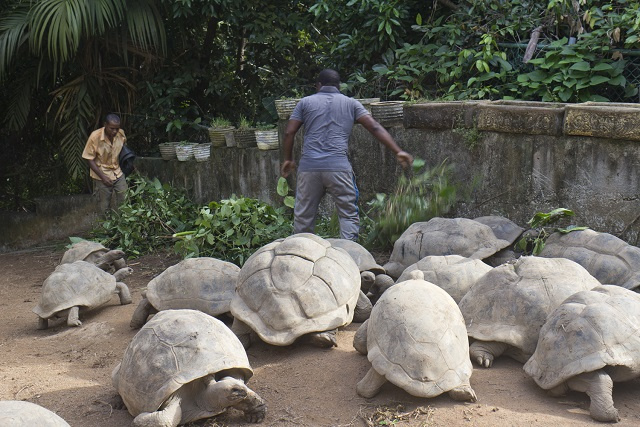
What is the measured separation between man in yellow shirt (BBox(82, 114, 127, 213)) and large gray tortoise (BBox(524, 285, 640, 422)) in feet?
24.6

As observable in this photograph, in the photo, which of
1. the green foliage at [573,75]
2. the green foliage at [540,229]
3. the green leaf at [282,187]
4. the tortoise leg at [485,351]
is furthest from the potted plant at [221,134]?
the tortoise leg at [485,351]

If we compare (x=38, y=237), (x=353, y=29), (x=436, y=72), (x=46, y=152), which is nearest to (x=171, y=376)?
(x=436, y=72)

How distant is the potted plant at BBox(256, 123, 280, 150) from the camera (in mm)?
10062

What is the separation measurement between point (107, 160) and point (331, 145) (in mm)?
4398

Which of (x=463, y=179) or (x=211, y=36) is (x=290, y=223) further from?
(x=211, y=36)

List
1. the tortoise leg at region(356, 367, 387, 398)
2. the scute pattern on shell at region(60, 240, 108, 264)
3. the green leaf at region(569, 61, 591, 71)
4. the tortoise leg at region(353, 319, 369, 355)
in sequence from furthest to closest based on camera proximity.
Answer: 1. the scute pattern on shell at region(60, 240, 108, 264)
2. the green leaf at region(569, 61, 591, 71)
3. the tortoise leg at region(353, 319, 369, 355)
4. the tortoise leg at region(356, 367, 387, 398)

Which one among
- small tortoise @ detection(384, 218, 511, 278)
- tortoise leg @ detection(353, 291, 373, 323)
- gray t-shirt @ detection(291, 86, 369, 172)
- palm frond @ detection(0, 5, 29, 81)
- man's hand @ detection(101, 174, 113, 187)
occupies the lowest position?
tortoise leg @ detection(353, 291, 373, 323)

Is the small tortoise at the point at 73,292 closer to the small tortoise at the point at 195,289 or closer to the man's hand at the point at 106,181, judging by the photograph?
the small tortoise at the point at 195,289

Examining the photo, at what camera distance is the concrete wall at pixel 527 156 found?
691 cm

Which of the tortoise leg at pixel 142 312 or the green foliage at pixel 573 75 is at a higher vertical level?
the green foliage at pixel 573 75

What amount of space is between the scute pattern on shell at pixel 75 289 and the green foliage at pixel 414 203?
268cm

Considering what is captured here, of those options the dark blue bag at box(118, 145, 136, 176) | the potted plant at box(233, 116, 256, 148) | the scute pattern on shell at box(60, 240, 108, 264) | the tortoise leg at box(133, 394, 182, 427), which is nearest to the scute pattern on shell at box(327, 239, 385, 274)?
the tortoise leg at box(133, 394, 182, 427)

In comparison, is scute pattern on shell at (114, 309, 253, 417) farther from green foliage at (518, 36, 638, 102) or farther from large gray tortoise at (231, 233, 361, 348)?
green foliage at (518, 36, 638, 102)

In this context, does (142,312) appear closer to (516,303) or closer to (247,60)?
(516,303)
